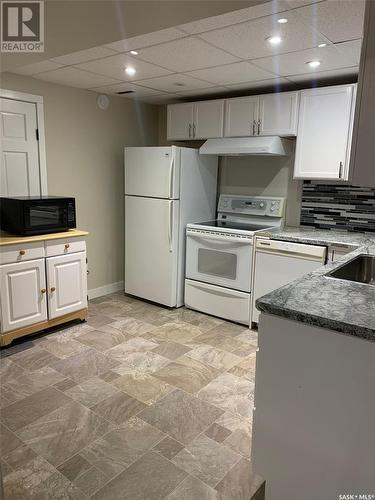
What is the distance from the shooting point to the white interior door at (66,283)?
3346 mm

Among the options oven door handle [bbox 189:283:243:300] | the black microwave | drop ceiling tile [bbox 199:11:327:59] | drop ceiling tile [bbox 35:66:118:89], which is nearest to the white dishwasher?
oven door handle [bbox 189:283:243:300]

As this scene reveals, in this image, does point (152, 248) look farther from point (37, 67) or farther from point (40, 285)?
point (37, 67)

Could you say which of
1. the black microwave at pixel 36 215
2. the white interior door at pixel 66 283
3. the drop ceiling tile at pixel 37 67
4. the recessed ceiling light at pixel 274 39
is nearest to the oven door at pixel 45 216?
the black microwave at pixel 36 215

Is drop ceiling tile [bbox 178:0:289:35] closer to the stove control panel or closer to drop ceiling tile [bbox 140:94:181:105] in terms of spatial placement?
drop ceiling tile [bbox 140:94:181:105]

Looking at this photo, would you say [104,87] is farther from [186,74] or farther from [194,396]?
[194,396]

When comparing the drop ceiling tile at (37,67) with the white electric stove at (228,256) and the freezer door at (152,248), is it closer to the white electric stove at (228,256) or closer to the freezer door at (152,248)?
the freezer door at (152,248)

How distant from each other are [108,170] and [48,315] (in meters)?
1.83

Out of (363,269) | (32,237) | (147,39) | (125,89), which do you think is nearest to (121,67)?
(147,39)

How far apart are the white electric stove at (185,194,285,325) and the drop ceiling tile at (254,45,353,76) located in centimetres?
131

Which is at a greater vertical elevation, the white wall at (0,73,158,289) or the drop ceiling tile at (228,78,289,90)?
the drop ceiling tile at (228,78,289,90)

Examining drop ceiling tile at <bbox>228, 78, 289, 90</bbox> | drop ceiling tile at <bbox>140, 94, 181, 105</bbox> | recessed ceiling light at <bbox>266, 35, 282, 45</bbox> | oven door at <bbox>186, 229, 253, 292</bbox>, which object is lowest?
oven door at <bbox>186, 229, 253, 292</bbox>

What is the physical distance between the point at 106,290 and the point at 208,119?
88.8 inches

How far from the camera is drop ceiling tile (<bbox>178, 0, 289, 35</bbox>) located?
1891 millimetres

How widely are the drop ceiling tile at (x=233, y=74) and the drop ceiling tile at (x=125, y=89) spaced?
77 centimetres
